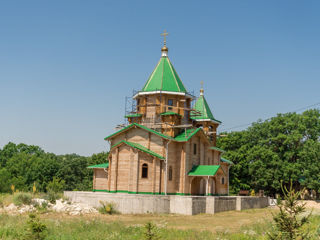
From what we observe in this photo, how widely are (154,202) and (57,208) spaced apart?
22.8ft

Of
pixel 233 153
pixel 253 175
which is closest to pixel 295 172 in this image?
pixel 253 175

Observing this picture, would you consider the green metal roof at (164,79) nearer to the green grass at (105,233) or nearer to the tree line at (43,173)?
the green grass at (105,233)

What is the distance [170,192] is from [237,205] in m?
6.88

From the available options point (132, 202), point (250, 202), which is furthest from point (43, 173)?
point (250, 202)

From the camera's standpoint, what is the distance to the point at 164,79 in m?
34.9

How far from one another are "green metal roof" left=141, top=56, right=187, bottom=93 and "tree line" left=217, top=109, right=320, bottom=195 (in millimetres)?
15949

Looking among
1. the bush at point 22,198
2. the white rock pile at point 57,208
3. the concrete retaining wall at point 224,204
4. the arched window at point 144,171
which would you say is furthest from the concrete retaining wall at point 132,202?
the bush at point 22,198

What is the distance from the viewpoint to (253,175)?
4534cm

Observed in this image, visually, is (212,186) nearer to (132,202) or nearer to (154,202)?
(154,202)

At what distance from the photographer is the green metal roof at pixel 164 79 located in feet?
113

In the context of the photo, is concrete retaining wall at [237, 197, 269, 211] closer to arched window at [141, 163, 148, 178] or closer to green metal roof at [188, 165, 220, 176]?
green metal roof at [188, 165, 220, 176]

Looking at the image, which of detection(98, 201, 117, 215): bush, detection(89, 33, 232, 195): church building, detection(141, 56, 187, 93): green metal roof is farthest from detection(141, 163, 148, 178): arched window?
detection(141, 56, 187, 93): green metal roof

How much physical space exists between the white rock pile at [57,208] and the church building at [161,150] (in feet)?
15.3

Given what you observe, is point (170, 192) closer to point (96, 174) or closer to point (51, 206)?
point (96, 174)
